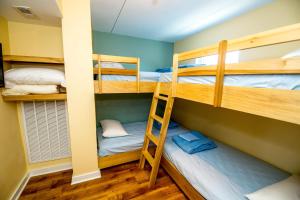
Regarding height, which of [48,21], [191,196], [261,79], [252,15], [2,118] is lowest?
[191,196]

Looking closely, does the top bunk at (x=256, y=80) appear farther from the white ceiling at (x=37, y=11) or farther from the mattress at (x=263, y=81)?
the white ceiling at (x=37, y=11)

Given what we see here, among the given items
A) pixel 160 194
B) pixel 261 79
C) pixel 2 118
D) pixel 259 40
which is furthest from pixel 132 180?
pixel 259 40

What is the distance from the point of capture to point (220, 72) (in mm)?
1137

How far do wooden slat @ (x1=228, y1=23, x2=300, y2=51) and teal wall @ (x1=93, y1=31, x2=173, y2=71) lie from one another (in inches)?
94.2

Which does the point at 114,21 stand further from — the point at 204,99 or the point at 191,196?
the point at 191,196

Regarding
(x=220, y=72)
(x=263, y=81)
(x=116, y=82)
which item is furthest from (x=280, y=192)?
(x=116, y=82)

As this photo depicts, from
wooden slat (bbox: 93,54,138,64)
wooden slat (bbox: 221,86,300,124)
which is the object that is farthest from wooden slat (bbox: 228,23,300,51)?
wooden slat (bbox: 93,54,138,64)

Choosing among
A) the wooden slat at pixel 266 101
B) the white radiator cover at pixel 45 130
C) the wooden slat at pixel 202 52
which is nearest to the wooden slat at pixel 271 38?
the wooden slat at pixel 202 52

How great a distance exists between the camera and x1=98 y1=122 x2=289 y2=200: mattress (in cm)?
132

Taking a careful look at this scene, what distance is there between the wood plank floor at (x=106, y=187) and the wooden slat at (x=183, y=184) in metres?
0.15

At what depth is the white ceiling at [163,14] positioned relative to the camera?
1789 millimetres

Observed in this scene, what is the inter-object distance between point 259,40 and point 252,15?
4.80ft

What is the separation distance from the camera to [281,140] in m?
1.66

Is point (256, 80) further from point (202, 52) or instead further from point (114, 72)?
point (114, 72)
